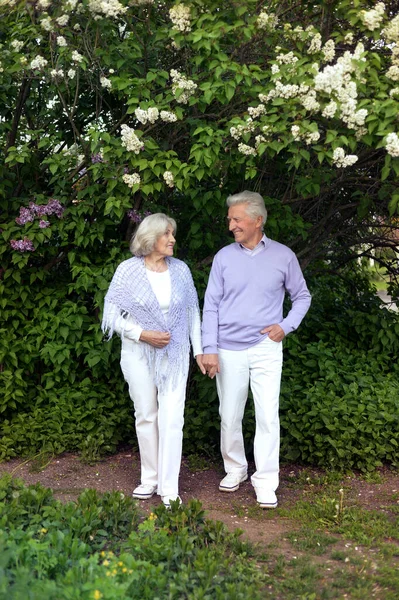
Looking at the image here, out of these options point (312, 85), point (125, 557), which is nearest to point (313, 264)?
point (312, 85)

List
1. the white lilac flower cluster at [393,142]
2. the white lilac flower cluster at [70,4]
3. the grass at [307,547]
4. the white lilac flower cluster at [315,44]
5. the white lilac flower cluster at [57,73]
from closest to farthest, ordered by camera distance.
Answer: the grass at [307,547], the white lilac flower cluster at [393,142], the white lilac flower cluster at [315,44], the white lilac flower cluster at [70,4], the white lilac flower cluster at [57,73]

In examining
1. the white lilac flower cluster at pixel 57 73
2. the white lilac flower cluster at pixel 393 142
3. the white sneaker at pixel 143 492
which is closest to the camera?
the white lilac flower cluster at pixel 393 142

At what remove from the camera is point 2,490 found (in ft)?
16.4

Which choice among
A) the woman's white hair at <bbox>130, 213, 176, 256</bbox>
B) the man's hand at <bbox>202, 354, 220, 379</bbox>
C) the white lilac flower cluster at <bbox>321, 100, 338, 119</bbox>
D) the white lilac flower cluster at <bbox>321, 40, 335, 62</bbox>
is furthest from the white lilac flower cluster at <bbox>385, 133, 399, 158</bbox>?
the man's hand at <bbox>202, 354, 220, 379</bbox>

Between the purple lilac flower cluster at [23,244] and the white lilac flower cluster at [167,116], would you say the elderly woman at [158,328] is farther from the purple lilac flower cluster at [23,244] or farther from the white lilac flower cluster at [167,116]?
the purple lilac flower cluster at [23,244]

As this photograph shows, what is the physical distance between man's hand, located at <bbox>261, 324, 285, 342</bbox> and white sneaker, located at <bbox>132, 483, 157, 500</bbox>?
47.0 inches

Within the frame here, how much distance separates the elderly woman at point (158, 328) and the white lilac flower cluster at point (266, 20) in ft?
4.01

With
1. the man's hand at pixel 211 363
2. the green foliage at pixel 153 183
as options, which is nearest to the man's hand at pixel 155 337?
the man's hand at pixel 211 363

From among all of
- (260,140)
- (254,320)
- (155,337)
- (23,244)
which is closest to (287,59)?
(260,140)

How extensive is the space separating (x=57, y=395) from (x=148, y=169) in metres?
1.93

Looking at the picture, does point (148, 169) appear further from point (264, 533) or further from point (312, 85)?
point (264, 533)

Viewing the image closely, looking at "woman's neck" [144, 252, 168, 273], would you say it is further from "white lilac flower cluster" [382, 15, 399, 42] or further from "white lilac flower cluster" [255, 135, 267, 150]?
"white lilac flower cluster" [382, 15, 399, 42]

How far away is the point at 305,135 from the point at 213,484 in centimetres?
241

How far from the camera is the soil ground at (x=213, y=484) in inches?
220
